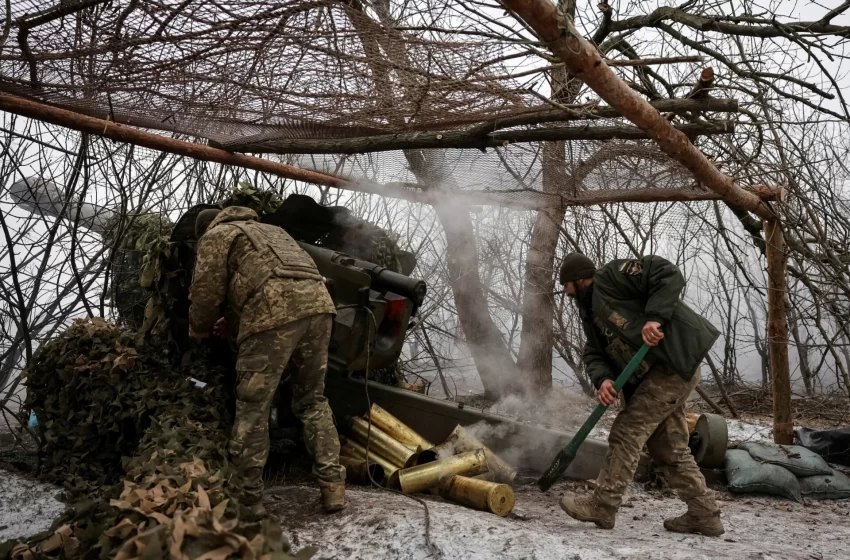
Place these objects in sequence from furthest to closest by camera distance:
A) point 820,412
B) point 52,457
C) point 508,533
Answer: point 820,412
point 52,457
point 508,533

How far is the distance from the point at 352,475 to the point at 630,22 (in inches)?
239

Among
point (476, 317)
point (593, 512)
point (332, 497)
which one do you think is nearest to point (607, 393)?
point (593, 512)

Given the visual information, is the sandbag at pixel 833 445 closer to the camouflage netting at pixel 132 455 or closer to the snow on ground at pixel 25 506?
the camouflage netting at pixel 132 455

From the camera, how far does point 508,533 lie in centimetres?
345

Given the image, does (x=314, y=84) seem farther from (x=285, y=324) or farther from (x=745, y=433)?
(x=745, y=433)

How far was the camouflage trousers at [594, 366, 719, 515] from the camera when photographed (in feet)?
13.3

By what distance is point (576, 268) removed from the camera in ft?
14.0

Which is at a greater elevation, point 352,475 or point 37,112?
Result: point 37,112

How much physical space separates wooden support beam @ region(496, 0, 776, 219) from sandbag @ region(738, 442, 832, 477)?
2152 mm

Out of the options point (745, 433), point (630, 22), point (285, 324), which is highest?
point (630, 22)

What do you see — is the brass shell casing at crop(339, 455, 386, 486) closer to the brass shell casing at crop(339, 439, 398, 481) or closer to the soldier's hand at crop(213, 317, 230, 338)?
the brass shell casing at crop(339, 439, 398, 481)

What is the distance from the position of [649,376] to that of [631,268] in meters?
0.68

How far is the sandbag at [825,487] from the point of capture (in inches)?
204

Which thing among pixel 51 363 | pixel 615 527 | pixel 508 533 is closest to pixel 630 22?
pixel 615 527
